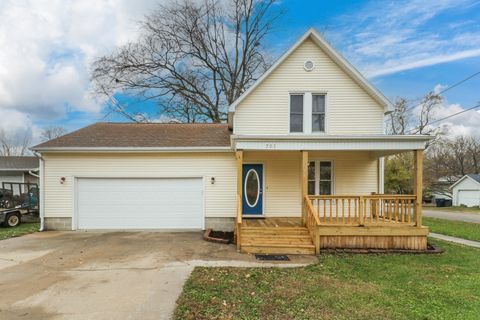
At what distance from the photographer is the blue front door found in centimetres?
1126

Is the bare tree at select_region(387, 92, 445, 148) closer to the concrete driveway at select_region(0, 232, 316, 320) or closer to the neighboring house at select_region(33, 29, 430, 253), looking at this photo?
the neighboring house at select_region(33, 29, 430, 253)

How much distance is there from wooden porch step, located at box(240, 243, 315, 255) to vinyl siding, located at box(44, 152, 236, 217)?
3.11 m

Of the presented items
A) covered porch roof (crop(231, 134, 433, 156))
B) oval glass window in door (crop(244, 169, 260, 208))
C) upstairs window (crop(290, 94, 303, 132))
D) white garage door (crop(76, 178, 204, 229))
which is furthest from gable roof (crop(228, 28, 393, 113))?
white garage door (crop(76, 178, 204, 229))

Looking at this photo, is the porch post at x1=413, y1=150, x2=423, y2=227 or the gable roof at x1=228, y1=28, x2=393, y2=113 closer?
the porch post at x1=413, y1=150, x2=423, y2=227

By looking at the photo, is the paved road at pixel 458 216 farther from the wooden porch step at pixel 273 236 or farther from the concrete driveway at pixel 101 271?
the concrete driveway at pixel 101 271

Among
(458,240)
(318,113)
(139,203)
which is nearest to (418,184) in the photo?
(458,240)

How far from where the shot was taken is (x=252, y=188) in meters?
11.3

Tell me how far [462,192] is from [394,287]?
40453 mm

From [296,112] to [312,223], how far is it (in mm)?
4625

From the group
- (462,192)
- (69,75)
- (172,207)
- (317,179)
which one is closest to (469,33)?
(317,179)

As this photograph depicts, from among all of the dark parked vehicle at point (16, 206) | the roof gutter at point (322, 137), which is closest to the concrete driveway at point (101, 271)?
the roof gutter at point (322, 137)

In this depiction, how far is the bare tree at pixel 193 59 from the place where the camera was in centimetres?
2197

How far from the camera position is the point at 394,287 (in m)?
5.54

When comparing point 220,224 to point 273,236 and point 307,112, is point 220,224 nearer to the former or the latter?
point 273,236
